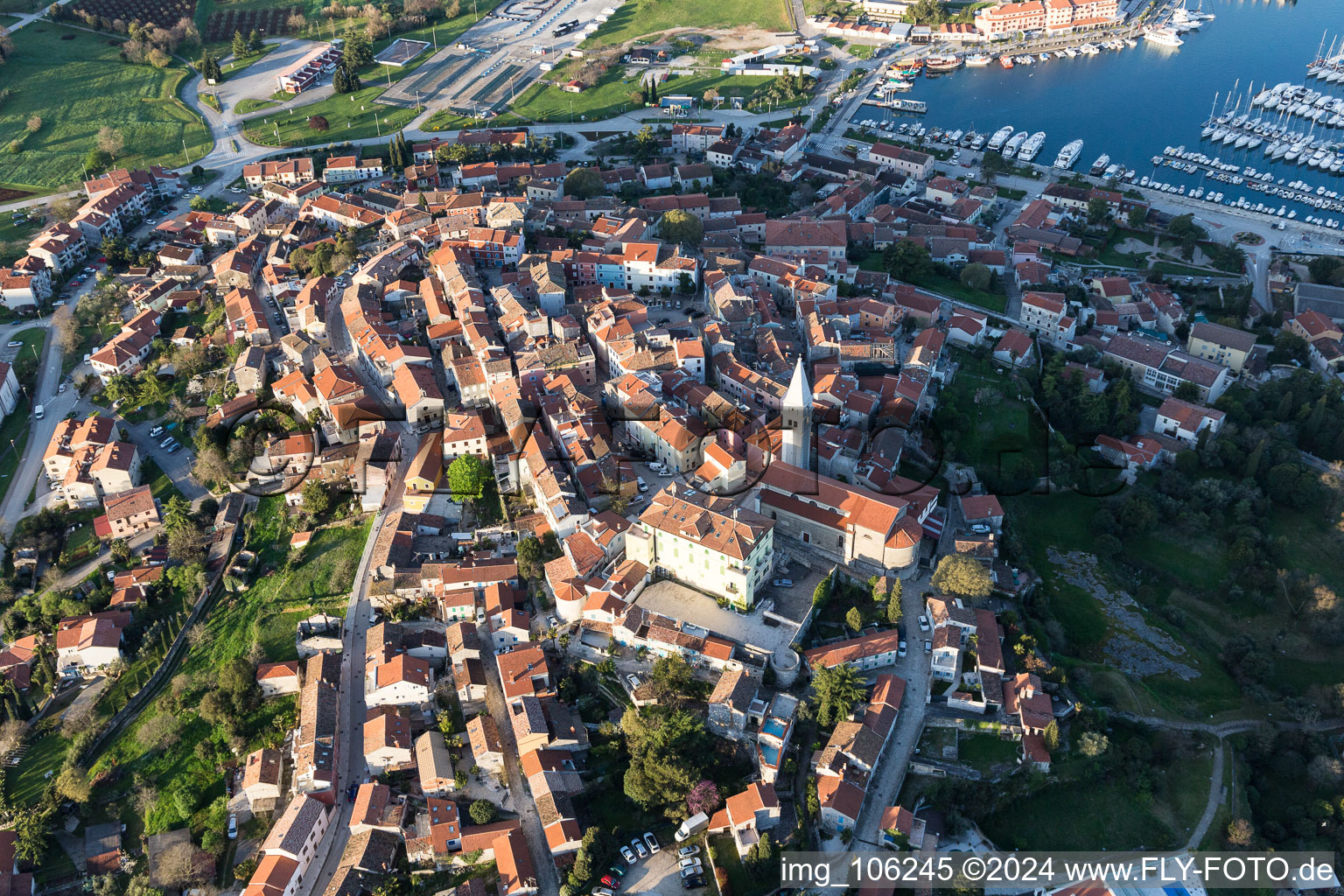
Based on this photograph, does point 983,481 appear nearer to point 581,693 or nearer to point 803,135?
point 581,693

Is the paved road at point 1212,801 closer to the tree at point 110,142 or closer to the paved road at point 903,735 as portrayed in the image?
the paved road at point 903,735

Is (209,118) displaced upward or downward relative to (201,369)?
upward

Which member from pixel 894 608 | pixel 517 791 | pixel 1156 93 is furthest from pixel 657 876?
pixel 1156 93

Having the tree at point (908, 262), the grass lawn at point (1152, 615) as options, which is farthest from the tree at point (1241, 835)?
the tree at point (908, 262)

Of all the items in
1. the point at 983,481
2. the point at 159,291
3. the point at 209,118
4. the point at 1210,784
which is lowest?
the point at 1210,784

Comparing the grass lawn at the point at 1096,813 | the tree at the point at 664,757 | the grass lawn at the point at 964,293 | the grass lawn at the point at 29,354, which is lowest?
the grass lawn at the point at 1096,813

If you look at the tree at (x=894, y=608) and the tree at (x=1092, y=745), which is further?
the tree at (x=894, y=608)

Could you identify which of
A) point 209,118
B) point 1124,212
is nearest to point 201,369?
point 209,118
